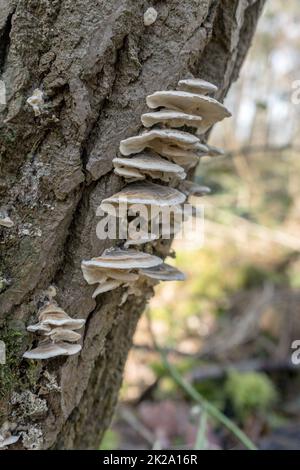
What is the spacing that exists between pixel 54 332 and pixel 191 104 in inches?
33.5

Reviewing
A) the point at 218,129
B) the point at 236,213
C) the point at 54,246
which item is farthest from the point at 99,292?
the point at 218,129

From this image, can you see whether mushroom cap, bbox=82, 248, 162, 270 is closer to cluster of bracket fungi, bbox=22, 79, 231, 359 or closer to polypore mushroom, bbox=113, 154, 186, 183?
cluster of bracket fungi, bbox=22, 79, 231, 359

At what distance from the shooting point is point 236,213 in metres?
6.43

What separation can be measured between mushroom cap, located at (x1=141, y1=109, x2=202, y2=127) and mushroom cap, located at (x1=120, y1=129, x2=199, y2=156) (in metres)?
0.04

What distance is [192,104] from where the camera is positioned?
1377mm

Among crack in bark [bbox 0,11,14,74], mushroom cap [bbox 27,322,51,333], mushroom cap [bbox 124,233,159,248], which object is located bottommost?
mushroom cap [bbox 27,322,51,333]

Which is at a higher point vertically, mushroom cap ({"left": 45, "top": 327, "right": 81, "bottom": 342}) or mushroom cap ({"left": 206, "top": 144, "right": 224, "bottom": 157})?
mushroom cap ({"left": 206, "top": 144, "right": 224, "bottom": 157})

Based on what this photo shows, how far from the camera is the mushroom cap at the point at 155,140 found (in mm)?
1310

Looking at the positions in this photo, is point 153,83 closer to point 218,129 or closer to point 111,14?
point 111,14

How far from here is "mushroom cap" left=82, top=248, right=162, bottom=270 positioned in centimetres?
137

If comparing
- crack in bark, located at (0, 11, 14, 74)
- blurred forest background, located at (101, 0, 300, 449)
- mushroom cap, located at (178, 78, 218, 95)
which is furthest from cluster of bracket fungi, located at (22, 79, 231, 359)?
blurred forest background, located at (101, 0, 300, 449)

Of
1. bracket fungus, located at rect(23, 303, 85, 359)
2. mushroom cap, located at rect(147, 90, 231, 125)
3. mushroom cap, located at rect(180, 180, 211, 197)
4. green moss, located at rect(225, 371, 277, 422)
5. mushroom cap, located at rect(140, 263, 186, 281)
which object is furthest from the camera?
green moss, located at rect(225, 371, 277, 422)

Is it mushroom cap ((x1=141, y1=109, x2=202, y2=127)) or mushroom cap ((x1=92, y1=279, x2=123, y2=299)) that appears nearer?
mushroom cap ((x1=141, y1=109, x2=202, y2=127))

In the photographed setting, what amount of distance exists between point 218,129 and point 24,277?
353 inches
